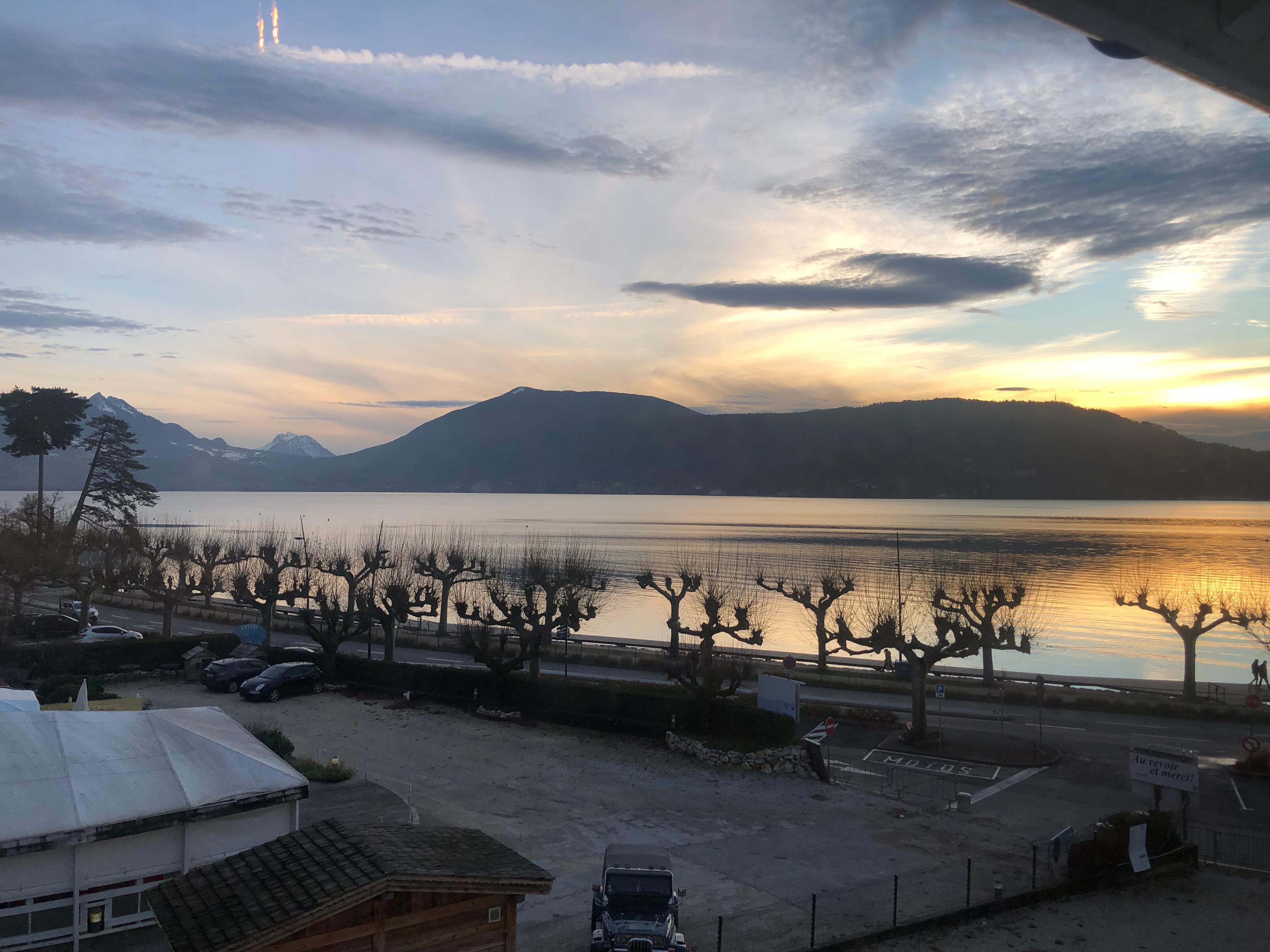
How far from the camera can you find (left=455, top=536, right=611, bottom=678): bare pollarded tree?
33844 millimetres

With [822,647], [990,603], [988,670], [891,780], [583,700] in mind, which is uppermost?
[990,603]

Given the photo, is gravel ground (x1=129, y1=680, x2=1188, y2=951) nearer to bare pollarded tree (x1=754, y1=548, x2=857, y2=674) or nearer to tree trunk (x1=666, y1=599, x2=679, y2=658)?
tree trunk (x1=666, y1=599, x2=679, y2=658)

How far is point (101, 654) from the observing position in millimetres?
37562

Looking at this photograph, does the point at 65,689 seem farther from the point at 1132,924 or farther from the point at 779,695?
the point at 1132,924

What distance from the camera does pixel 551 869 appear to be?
1727cm

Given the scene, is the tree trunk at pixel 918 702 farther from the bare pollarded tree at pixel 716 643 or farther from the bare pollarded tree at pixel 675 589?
the bare pollarded tree at pixel 675 589

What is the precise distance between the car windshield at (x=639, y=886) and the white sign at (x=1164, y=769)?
43.0 ft

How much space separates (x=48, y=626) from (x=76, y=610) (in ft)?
49.2

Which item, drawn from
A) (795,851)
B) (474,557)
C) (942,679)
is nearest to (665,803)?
(795,851)

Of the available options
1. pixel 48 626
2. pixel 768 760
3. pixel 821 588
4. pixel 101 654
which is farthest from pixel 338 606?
pixel 821 588

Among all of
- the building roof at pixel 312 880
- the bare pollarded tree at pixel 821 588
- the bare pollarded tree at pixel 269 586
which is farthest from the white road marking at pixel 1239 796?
the bare pollarded tree at pixel 269 586

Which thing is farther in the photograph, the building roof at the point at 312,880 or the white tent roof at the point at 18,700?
the white tent roof at the point at 18,700

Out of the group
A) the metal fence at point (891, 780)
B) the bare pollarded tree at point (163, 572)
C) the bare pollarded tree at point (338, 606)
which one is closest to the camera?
the metal fence at point (891, 780)

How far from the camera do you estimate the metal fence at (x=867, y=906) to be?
46.5 ft
